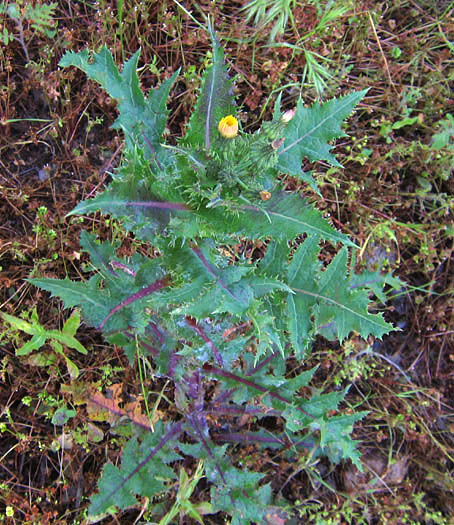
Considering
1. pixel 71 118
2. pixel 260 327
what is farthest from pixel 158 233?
pixel 71 118

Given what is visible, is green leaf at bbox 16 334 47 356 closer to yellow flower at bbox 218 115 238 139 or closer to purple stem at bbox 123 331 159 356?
purple stem at bbox 123 331 159 356

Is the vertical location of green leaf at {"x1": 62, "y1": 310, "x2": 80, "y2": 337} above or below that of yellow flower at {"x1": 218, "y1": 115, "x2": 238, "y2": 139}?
below

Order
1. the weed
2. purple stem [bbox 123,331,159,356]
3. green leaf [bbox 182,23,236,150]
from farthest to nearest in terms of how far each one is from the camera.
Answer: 1. the weed
2. purple stem [bbox 123,331,159,356]
3. green leaf [bbox 182,23,236,150]

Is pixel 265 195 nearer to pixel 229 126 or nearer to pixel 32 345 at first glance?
pixel 229 126

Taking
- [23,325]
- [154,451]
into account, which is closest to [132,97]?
[23,325]

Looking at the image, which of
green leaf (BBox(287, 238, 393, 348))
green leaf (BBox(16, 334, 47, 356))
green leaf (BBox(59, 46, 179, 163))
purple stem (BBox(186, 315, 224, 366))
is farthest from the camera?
green leaf (BBox(16, 334, 47, 356))

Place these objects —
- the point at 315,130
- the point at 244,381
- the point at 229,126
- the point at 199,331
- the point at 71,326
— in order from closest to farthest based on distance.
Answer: the point at 229,126 → the point at 315,130 → the point at 199,331 → the point at 244,381 → the point at 71,326

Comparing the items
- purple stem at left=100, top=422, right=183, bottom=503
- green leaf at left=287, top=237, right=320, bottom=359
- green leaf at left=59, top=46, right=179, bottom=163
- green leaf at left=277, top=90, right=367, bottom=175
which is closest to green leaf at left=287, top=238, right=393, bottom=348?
green leaf at left=287, top=237, right=320, bottom=359

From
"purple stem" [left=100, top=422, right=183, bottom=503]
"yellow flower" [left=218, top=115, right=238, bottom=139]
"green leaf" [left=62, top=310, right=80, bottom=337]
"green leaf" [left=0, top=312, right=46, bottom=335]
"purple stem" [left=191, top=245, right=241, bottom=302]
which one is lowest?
"purple stem" [left=100, top=422, right=183, bottom=503]
